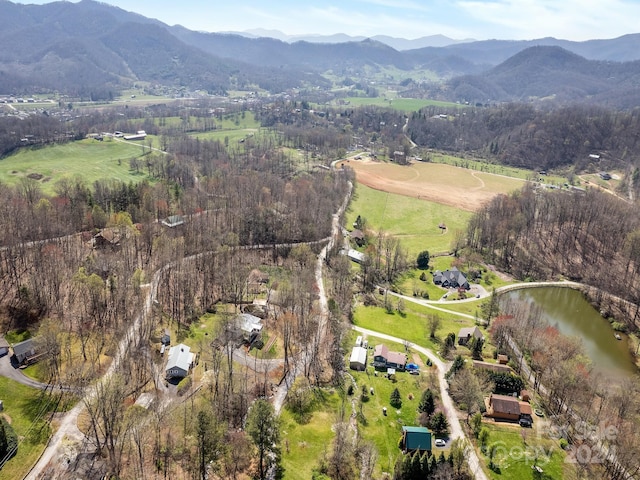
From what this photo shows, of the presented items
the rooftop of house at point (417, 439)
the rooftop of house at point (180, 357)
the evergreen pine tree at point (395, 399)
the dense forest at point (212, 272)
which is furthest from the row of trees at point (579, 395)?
the rooftop of house at point (180, 357)

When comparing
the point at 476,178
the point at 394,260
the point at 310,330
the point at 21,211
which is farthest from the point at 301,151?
the point at 310,330

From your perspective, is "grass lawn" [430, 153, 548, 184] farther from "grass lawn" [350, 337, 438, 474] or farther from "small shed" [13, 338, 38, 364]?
"small shed" [13, 338, 38, 364]

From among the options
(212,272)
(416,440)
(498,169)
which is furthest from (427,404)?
(498,169)

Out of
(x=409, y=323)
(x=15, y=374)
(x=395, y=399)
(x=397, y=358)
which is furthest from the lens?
(x=409, y=323)

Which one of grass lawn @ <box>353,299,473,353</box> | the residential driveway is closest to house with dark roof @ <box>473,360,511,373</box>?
grass lawn @ <box>353,299,473,353</box>
